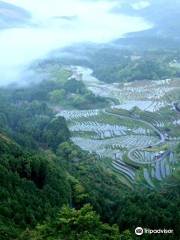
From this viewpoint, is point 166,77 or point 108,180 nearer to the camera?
point 108,180

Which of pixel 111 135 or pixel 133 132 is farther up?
pixel 133 132

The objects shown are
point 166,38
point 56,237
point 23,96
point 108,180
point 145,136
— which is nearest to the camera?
point 56,237

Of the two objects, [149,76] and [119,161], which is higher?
[149,76]

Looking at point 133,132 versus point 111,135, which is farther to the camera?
point 133,132

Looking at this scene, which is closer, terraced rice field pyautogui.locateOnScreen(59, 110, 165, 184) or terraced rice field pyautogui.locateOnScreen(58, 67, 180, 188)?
terraced rice field pyautogui.locateOnScreen(58, 67, 180, 188)

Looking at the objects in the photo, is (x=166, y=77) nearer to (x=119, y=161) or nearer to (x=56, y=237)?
(x=119, y=161)

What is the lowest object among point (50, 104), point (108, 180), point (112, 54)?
point (108, 180)

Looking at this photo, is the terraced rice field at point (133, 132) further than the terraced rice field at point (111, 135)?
No

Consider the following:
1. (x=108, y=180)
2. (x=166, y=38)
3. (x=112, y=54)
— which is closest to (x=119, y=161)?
(x=108, y=180)

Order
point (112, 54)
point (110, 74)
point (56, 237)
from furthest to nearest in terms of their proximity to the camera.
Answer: point (112, 54), point (110, 74), point (56, 237)

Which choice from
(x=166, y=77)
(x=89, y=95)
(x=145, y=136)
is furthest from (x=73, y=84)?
(x=145, y=136)
